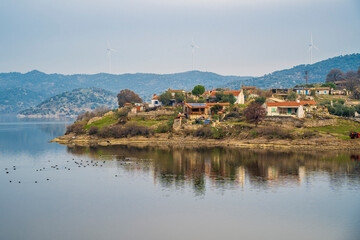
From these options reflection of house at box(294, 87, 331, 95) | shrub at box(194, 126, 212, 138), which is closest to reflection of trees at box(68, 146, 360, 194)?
shrub at box(194, 126, 212, 138)

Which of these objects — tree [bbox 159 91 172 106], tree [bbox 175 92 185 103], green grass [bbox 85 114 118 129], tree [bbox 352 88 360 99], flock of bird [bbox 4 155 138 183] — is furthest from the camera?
tree [bbox 352 88 360 99]

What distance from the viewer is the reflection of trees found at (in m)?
57.4

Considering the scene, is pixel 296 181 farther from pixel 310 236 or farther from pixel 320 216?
pixel 310 236

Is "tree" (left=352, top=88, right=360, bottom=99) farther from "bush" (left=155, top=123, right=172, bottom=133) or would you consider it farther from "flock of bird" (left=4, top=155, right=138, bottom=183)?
"flock of bird" (left=4, top=155, right=138, bottom=183)

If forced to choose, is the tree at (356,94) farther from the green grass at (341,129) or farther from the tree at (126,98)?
the tree at (126,98)

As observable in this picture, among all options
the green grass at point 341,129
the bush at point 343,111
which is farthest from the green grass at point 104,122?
the bush at point 343,111

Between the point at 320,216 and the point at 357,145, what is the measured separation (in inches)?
1786

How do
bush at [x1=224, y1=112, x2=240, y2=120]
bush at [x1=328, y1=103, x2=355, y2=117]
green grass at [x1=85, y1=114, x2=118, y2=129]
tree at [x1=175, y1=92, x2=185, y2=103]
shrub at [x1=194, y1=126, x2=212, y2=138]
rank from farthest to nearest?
tree at [x1=175, y1=92, x2=185, y2=103], green grass at [x1=85, y1=114, x2=118, y2=129], bush at [x1=224, y1=112, x2=240, y2=120], bush at [x1=328, y1=103, x2=355, y2=117], shrub at [x1=194, y1=126, x2=212, y2=138]

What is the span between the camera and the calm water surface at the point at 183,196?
3938 cm

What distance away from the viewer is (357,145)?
8319 cm

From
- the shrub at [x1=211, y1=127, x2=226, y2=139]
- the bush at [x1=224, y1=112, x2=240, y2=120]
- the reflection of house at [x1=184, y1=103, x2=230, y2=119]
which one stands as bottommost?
the shrub at [x1=211, y1=127, x2=226, y2=139]

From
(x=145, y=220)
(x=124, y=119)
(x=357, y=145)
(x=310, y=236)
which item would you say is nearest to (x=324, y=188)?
(x=310, y=236)

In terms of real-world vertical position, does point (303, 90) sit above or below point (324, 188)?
above

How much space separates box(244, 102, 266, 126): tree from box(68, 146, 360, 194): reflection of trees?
13578 millimetres
